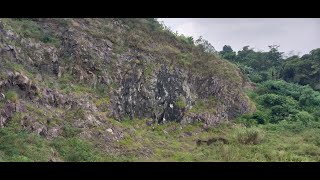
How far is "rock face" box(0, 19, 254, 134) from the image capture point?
14.4 metres

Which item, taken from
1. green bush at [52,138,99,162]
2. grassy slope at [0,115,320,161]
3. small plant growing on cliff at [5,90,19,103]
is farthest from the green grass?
green bush at [52,138,99,162]

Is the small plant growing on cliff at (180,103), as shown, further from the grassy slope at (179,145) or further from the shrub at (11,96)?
the shrub at (11,96)

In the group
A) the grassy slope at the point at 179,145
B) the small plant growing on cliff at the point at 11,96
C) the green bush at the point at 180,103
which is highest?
the small plant growing on cliff at the point at 11,96

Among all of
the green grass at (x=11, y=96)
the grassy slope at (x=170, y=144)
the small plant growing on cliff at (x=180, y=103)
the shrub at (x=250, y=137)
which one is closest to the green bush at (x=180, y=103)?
the small plant growing on cliff at (x=180, y=103)

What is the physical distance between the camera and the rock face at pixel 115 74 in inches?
568

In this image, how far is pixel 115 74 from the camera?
17.1 meters

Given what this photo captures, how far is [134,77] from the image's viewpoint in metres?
17.4

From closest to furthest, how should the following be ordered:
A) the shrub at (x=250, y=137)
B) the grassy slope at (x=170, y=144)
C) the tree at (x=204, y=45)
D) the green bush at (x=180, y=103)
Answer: the grassy slope at (x=170, y=144), the shrub at (x=250, y=137), the green bush at (x=180, y=103), the tree at (x=204, y=45)

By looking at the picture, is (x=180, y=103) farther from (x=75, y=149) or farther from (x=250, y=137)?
(x=75, y=149)

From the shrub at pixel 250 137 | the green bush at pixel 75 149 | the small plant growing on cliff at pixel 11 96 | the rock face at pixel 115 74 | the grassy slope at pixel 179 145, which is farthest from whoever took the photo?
the shrub at pixel 250 137

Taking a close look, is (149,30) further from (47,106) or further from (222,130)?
(47,106)
